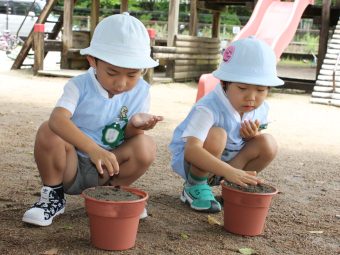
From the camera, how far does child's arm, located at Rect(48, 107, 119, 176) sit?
1.92 m

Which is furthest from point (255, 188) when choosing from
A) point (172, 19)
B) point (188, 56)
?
point (188, 56)

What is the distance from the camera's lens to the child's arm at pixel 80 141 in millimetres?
1923

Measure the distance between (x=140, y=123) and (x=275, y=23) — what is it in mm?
6734

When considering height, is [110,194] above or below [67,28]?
below

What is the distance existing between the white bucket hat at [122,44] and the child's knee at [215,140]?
1.54 feet

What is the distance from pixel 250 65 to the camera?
236 cm

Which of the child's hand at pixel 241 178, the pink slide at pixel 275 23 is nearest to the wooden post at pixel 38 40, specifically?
the pink slide at pixel 275 23

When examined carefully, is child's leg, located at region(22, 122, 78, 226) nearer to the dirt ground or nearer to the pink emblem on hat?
the dirt ground

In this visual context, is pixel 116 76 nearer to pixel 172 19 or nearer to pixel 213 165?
pixel 213 165

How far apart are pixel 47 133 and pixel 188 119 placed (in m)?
→ 0.71

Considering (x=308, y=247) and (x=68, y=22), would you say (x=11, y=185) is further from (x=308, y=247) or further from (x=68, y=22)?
(x=68, y=22)

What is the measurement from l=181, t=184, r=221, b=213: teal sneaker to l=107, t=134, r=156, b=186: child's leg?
367 mm

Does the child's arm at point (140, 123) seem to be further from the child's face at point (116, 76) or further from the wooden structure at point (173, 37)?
the wooden structure at point (173, 37)

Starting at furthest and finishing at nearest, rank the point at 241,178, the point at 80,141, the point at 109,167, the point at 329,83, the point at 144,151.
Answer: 1. the point at 329,83
2. the point at 144,151
3. the point at 241,178
4. the point at 80,141
5. the point at 109,167
